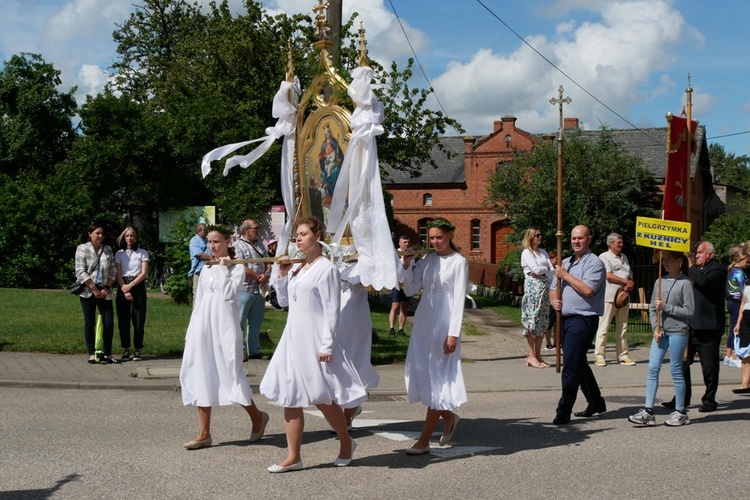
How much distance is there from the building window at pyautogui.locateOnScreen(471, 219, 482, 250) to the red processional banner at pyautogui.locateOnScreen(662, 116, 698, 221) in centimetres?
4866

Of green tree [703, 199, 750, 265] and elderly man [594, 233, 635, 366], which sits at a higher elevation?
green tree [703, 199, 750, 265]

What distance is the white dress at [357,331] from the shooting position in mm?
7523

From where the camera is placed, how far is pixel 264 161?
28.4 metres

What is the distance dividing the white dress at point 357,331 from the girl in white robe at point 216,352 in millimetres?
880

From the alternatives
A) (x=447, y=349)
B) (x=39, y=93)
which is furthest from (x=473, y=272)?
(x=447, y=349)

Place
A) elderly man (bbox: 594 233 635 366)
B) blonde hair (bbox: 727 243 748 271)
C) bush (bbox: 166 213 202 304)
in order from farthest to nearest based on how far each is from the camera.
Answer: bush (bbox: 166 213 202 304) < elderly man (bbox: 594 233 635 366) < blonde hair (bbox: 727 243 748 271)

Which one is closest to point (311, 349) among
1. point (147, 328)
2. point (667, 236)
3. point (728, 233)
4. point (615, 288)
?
point (667, 236)

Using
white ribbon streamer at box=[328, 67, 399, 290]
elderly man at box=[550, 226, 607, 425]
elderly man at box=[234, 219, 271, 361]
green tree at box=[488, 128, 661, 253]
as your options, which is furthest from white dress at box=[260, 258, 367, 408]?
green tree at box=[488, 128, 661, 253]

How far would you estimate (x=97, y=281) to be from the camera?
1236 cm

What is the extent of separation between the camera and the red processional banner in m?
10.3

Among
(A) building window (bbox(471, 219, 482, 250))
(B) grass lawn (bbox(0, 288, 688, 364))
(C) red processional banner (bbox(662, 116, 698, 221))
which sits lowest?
(B) grass lawn (bbox(0, 288, 688, 364))

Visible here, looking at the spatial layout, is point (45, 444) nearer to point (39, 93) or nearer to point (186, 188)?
point (186, 188)

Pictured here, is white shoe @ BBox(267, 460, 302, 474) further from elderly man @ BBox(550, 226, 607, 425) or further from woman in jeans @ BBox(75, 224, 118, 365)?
woman in jeans @ BBox(75, 224, 118, 365)

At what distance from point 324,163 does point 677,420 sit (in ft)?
14.7
